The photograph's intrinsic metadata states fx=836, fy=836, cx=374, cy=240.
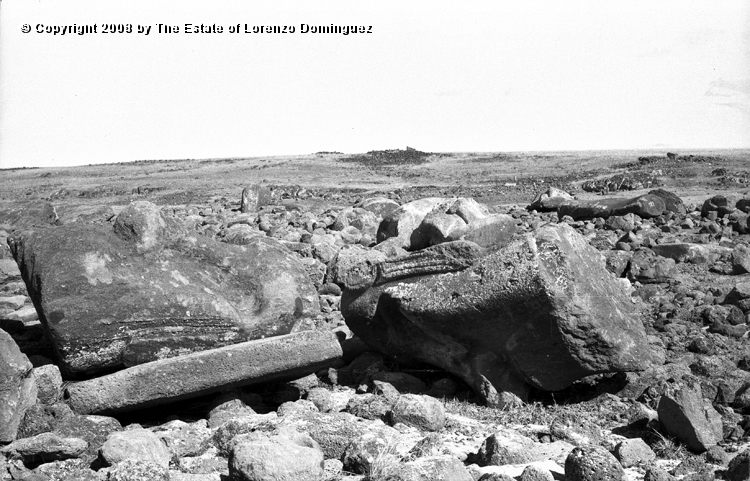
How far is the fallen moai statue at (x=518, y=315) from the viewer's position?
6.04 m

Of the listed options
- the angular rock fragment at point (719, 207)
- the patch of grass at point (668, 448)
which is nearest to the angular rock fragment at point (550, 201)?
the angular rock fragment at point (719, 207)

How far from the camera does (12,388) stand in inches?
218

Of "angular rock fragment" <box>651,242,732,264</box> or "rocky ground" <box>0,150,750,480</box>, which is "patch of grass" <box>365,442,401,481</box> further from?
"angular rock fragment" <box>651,242,732,264</box>

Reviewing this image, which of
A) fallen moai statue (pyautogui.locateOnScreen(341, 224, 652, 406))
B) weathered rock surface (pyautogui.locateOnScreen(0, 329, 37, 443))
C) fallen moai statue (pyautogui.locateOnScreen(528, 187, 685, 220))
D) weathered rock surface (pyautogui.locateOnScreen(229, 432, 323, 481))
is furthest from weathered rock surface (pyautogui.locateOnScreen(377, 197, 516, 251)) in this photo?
weathered rock surface (pyautogui.locateOnScreen(0, 329, 37, 443))

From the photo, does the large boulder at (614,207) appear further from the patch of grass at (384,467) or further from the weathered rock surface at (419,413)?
the patch of grass at (384,467)

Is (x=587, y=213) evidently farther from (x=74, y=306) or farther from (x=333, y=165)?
(x=333, y=165)

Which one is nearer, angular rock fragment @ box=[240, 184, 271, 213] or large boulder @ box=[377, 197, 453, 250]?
large boulder @ box=[377, 197, 453, 250]

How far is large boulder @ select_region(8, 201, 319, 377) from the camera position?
6086 millimetres

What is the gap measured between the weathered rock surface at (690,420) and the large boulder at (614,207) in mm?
8742

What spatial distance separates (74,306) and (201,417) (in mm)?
1237

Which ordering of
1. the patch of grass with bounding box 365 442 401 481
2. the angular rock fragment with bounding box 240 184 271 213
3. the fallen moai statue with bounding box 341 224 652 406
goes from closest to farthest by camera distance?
the patch of grass with bounding box 365 442 401 481 → the fallen moai statue with bounding box 341 224 652 406 → the angular rock fragment with bounding box 240 184 271 213

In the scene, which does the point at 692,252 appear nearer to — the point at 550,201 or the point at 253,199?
the point at 550,201

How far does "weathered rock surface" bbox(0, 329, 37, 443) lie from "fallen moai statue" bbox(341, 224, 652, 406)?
2.79 metres

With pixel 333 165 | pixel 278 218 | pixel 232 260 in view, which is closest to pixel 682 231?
pixel 278 218
